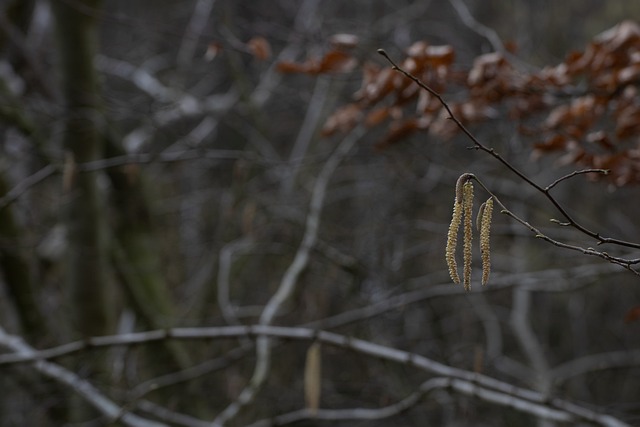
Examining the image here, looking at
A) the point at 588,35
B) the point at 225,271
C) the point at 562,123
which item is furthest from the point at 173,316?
the point at 588,35

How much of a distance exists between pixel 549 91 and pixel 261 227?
2683mm

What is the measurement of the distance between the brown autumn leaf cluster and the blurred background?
230 mm

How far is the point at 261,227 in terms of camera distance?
4.99m

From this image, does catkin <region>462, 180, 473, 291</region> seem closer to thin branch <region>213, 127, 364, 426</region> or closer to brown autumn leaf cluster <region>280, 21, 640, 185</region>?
brown autumn leaf cluster <region>280, 21, 640, 185</region>

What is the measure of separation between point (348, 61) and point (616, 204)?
21.2 ft

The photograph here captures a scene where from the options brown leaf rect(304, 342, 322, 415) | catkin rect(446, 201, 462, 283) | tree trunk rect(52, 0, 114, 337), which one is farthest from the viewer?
tree trunk rect(52, 0, 114, 337)

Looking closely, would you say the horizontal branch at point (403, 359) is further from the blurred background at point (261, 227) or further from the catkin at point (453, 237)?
the catkin at point (453, 237)

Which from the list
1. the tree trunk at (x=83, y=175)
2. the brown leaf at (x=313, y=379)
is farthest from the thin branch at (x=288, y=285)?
the tree trunk at (x=83, y=175)

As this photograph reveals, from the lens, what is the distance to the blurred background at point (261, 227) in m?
3.74

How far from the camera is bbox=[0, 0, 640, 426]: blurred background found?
12.3 ft

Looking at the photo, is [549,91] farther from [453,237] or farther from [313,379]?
[453,237]

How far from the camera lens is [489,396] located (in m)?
2.29

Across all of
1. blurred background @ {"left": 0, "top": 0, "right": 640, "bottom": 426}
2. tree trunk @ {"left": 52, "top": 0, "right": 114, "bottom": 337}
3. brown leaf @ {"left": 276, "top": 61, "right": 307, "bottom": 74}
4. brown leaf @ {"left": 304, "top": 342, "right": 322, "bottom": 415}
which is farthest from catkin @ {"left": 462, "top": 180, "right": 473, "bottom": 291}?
tree trunk @ {"left": 52, "top": 0, "right": 114, "bottom": 337}

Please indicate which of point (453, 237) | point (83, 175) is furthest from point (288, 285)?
point (453, 237)
